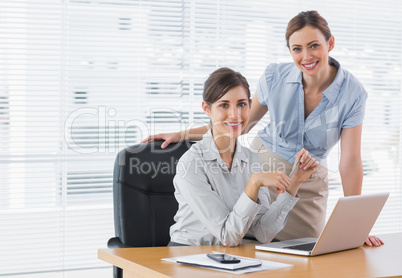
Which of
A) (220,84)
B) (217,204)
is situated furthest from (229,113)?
(217,204)

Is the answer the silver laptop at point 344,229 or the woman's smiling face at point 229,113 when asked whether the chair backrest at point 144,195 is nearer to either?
the woman's smiling face at point 229,113

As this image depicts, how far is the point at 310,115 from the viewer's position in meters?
2.36

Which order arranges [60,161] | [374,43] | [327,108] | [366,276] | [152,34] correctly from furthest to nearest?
[374,43], [152,34], [60,161], [327,108], [366,276]

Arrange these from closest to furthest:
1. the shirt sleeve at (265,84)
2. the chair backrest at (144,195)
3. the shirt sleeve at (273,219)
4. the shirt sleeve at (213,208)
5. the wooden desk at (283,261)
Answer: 1. the wooden desk at (283,261)
2. the shirt sleeve at (213,208)
3. the shirt sleeve at (273,219)
4. the chair backrest at (144,195)
5. the shirt sleeve at (265,84)

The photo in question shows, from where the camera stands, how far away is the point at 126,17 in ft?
10.0

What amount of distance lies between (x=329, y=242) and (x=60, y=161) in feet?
5.88

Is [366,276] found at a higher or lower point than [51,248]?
higher

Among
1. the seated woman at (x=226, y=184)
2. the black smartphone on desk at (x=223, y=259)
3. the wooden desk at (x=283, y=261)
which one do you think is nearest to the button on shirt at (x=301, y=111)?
the seated woman at (x=226, y=184)

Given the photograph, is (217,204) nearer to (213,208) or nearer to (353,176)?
(213,208)

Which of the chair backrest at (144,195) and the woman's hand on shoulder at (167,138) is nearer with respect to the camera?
the chair backrest at (144,195)

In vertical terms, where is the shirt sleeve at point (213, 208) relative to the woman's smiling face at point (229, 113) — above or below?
below

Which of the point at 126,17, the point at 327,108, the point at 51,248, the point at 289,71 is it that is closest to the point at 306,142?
the point at 327,108

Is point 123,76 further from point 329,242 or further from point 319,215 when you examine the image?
point 329,242

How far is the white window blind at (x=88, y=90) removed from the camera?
2.84m
